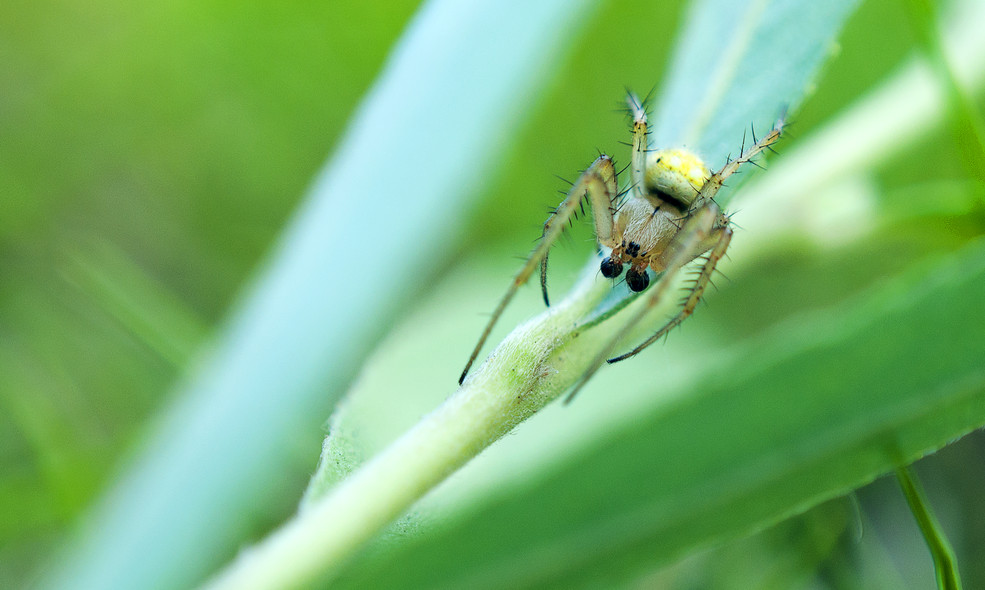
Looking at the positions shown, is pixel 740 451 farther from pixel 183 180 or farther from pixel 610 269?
pixel 183 180

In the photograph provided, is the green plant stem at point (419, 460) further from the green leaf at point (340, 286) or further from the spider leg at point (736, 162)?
the spider leg at point (736, 162)

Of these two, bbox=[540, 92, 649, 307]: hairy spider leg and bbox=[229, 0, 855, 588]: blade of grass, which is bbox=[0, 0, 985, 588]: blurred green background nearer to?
bbox=[540, 92, 649, 307]: hairy spider leg

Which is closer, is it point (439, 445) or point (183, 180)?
point (439, 445)

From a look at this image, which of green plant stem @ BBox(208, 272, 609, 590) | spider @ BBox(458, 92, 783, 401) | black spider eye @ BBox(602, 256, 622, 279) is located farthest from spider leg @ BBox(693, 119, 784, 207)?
green plant stem @ BBox(208, 272, 609, 590)

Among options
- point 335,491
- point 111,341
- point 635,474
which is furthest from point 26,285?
point 635,474

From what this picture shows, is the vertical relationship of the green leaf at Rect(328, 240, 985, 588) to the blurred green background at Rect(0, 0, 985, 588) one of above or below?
below

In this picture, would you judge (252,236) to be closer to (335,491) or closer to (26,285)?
(26,285)

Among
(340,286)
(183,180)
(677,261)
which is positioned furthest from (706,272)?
(183,180)
